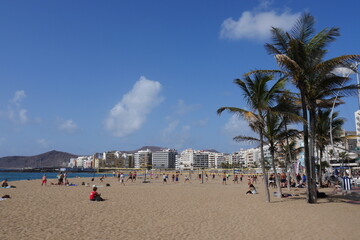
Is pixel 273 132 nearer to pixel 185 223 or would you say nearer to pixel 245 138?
pixel 245 138

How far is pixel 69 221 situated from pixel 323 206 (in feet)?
32.2

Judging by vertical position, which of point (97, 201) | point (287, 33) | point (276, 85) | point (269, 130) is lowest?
point (97, 201)

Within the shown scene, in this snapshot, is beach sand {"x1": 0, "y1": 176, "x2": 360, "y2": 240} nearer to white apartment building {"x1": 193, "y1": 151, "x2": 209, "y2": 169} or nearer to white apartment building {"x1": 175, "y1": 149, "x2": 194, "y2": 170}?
white apartment building {"x1": 175, "y1": 149, "x2": 194, "y2": 170}

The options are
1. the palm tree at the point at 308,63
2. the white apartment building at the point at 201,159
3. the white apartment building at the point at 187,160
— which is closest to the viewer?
the palm tree at the point at 308,63

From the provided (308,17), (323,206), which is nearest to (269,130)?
(323,206)

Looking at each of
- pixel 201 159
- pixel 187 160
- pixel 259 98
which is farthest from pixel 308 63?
pixel 201 159

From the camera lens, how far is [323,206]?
11539 mm

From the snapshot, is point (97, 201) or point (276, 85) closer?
point (276, 85)

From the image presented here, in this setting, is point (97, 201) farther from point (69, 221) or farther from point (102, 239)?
point (102, 239)

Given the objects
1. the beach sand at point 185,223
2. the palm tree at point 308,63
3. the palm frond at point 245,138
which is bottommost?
the beach sand at point 185,223

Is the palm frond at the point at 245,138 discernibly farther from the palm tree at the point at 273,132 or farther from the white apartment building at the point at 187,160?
the white apartment building at the point at 187,160

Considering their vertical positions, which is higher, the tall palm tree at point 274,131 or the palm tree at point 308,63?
the palm tree at point 308,63

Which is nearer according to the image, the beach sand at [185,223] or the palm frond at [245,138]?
the beach sand at [185,223]

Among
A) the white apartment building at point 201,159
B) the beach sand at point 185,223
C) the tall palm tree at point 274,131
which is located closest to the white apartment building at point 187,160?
the white apartment building at point 201,159
